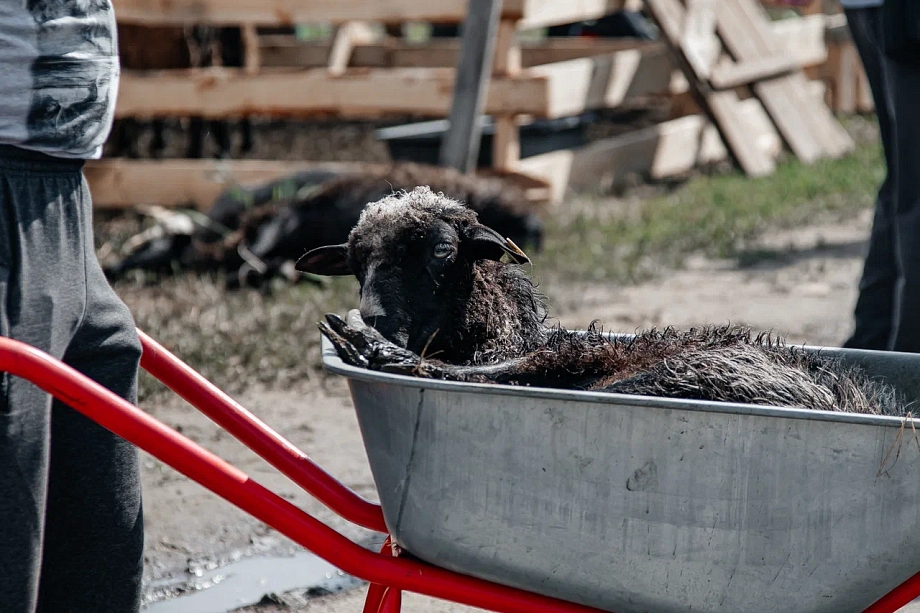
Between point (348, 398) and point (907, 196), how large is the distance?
2366 mm

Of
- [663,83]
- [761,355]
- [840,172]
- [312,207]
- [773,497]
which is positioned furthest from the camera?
[663,83]

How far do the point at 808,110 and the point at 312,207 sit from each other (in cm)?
534

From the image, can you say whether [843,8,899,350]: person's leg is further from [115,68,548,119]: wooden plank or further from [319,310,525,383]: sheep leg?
[115,68,548,119]: wooden plank

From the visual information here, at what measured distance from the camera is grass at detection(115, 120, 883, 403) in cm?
483

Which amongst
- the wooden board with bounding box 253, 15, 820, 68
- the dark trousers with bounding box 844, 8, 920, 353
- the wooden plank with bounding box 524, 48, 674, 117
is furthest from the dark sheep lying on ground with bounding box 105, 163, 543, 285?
the wooden board with bounding box 253, 15, 820, 68

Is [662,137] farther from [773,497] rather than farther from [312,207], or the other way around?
[773,497]

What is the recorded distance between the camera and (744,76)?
9109 millimetres

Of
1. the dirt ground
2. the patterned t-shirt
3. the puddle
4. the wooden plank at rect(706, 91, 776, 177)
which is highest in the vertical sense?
the wooden plank at rect(706, 91, 776, 177)

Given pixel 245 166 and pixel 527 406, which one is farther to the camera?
pixel 245 166

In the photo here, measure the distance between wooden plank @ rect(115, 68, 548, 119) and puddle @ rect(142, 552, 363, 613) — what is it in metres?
4.62

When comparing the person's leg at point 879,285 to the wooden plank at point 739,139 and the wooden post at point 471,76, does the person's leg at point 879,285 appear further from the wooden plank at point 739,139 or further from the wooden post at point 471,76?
the wooden plank at point 739,139

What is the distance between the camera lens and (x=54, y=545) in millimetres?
2252

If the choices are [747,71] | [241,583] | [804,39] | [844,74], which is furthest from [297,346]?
[844,74]

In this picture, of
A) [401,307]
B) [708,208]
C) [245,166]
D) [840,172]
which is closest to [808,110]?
[840,172]
